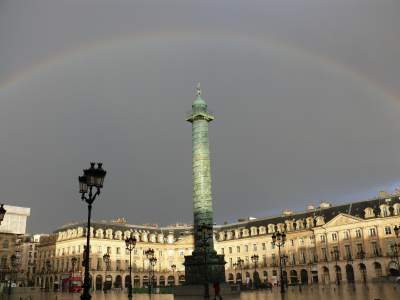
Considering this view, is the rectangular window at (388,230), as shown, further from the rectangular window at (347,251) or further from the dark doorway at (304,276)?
the dark doorway at (304,276)

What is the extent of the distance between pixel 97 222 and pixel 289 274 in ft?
118

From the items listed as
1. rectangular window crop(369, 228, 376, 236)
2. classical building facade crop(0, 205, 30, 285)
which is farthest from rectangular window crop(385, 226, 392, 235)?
classical building facade crop(0, 205, 30, 285)

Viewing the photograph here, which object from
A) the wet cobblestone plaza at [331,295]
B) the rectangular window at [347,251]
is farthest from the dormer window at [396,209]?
the wet cobblestone plaza at [331,295]

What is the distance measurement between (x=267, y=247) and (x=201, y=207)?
121 feet

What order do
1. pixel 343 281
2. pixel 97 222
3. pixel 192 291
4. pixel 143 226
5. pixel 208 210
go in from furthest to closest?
pixel 143 226
pixel 97 222
pixel 343 281
pixel 208 210
pixel 192 291

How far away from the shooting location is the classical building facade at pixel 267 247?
5850 cm

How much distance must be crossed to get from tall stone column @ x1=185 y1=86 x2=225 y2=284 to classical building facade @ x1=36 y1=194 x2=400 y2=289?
16.9 metres

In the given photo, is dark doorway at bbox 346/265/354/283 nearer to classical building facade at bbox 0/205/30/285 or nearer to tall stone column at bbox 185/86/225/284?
tall stone column at bbox 185/86/225/284

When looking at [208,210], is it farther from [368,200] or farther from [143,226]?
[143,226]

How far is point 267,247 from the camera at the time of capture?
236ft

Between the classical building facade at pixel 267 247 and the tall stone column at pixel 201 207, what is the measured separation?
16886 millimetres

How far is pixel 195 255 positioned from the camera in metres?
38.4

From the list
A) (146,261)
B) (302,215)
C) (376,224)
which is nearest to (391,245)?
(376,224)

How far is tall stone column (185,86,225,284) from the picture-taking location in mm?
38031
